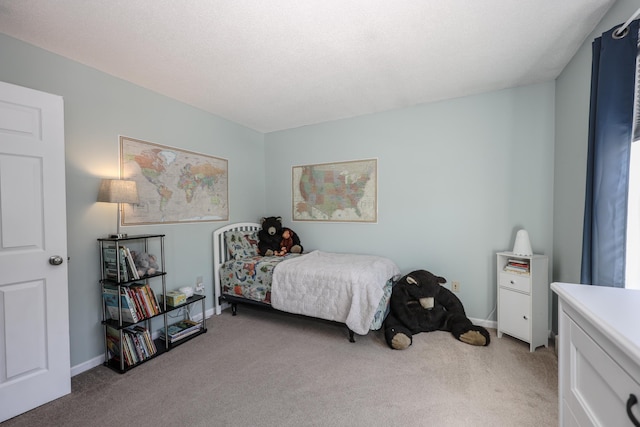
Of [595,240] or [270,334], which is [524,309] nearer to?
[595,240]

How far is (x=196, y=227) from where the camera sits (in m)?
3.06

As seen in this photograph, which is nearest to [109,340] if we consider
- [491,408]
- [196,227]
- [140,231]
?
[140,231]

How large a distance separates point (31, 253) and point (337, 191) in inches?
113

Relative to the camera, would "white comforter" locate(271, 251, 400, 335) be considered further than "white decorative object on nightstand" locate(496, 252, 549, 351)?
Yes

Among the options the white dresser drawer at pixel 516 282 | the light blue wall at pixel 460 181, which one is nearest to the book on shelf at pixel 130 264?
the light blue wall at pixel 460 181

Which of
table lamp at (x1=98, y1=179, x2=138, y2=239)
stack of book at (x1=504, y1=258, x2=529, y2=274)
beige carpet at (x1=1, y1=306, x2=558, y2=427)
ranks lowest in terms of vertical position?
beige carpet at (x1=1, y1=306, x2=558, y2=427)

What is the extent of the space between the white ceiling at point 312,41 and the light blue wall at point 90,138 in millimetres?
123

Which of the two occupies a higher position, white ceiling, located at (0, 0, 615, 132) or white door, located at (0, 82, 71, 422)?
white ceiling, located at (0, 0, 615, 132)

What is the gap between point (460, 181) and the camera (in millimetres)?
2893

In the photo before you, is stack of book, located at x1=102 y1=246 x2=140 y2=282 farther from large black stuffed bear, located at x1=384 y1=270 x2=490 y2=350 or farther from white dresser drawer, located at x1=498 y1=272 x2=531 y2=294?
white dresser drawer, located at x1=498 y1=272 x2=531 y2=294

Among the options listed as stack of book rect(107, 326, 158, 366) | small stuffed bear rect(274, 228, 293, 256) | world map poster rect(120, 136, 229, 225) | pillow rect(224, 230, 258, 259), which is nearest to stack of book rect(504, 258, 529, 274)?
small stuffed bear rect(274, 228, 293, 256)

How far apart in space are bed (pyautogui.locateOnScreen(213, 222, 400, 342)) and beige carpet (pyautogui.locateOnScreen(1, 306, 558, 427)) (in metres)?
0.30

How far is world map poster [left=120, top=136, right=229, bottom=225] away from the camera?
246cm

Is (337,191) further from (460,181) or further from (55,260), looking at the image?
(55,260)
